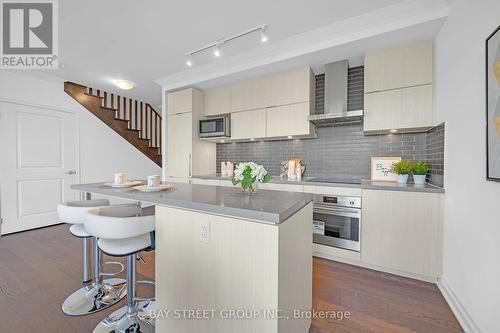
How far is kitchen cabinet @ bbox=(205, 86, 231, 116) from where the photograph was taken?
3.41 meters

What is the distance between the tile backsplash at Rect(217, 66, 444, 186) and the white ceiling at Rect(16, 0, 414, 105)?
104 cm

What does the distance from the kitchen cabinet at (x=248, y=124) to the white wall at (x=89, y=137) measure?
2849 mm

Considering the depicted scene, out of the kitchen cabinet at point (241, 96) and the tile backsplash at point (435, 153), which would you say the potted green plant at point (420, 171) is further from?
the kitchen cabinet at point (241, 96)

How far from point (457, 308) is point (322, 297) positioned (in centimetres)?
92

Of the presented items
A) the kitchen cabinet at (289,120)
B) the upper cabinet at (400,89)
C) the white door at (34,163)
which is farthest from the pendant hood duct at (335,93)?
the white door at (34,163)

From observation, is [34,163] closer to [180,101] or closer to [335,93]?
[180,101]

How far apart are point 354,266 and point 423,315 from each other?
76cm

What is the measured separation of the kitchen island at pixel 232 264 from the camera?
3.09 ft

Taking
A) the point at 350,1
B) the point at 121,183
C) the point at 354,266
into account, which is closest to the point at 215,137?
the point at 121,183

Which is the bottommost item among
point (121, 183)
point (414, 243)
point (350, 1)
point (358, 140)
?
point (414, 243)

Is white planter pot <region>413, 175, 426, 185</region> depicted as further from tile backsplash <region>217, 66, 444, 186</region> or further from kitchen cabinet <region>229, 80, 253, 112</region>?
kitchen cabinet <region>229, 80, 253, 112</region>

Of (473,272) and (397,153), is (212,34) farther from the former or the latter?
(473,272)

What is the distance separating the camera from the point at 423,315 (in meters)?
1.57

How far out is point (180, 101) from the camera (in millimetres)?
3604
